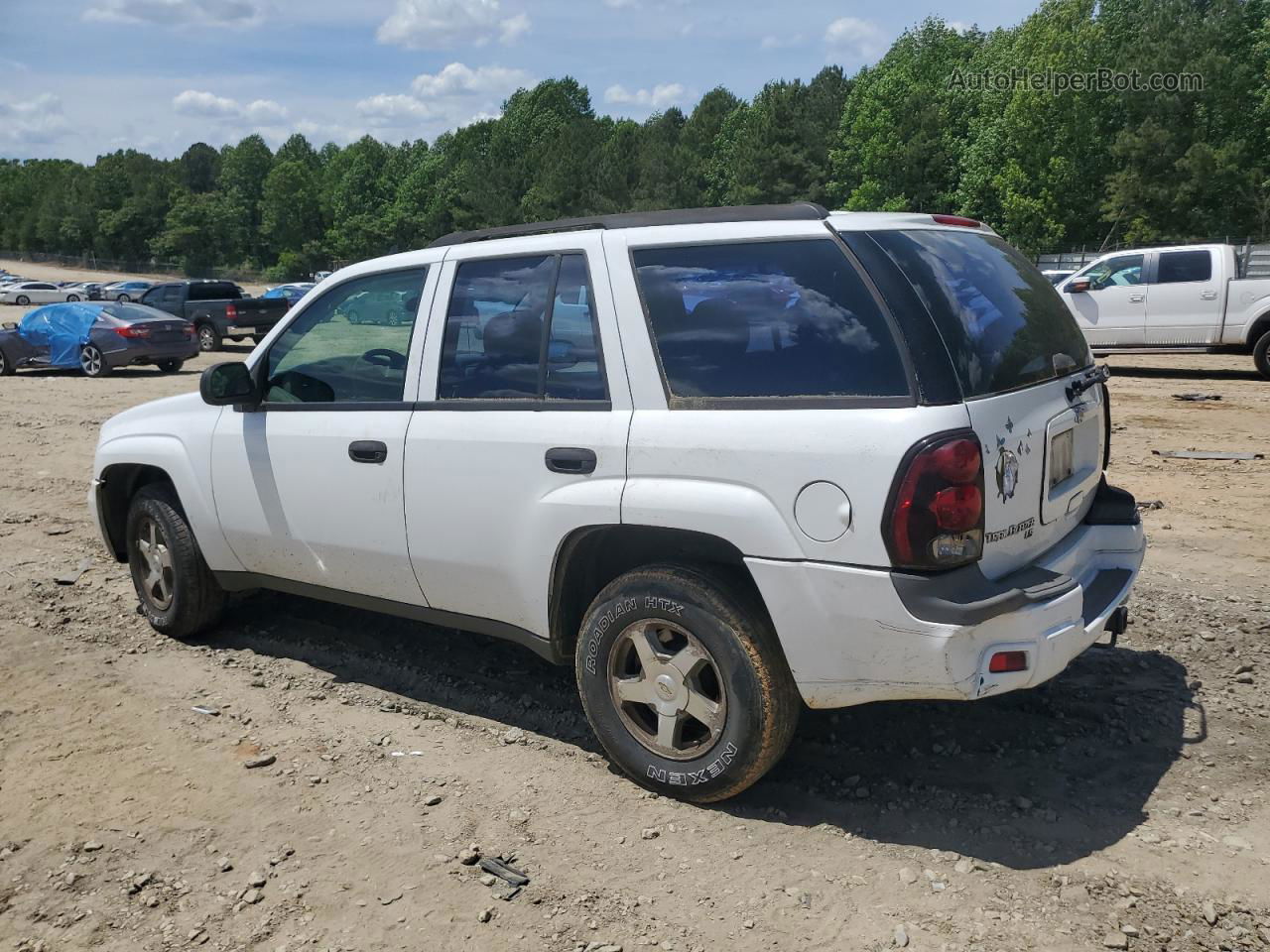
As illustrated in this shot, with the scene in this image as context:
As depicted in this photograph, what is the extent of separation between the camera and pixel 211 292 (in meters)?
27.2

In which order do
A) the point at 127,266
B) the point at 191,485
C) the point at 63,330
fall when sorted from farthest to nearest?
the point at 127,266, the point at 63,330, the point at 191,485

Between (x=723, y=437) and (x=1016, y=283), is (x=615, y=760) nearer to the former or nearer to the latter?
(x=723, y=437)

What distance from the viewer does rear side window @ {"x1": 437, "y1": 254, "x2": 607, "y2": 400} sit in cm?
393

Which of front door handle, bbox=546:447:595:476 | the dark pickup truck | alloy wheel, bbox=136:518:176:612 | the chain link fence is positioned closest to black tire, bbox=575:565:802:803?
front door handle, bbox=546:447:595:476

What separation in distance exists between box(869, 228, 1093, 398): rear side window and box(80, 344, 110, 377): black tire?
2003 cm

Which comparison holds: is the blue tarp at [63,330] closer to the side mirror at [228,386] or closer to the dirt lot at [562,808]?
the dirt lot at [562,808]

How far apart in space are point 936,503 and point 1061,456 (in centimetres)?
86

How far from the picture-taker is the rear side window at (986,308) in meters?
3.38

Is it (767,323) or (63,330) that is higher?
(767,323)

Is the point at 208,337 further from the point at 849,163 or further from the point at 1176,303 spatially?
the point at 849,163

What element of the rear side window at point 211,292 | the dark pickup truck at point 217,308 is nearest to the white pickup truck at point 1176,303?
the dark pickup truck at point 217,308

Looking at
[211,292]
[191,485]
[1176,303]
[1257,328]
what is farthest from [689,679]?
[211,292]

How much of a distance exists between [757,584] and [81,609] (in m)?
4.50

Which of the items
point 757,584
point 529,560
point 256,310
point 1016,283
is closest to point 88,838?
point 529,560
